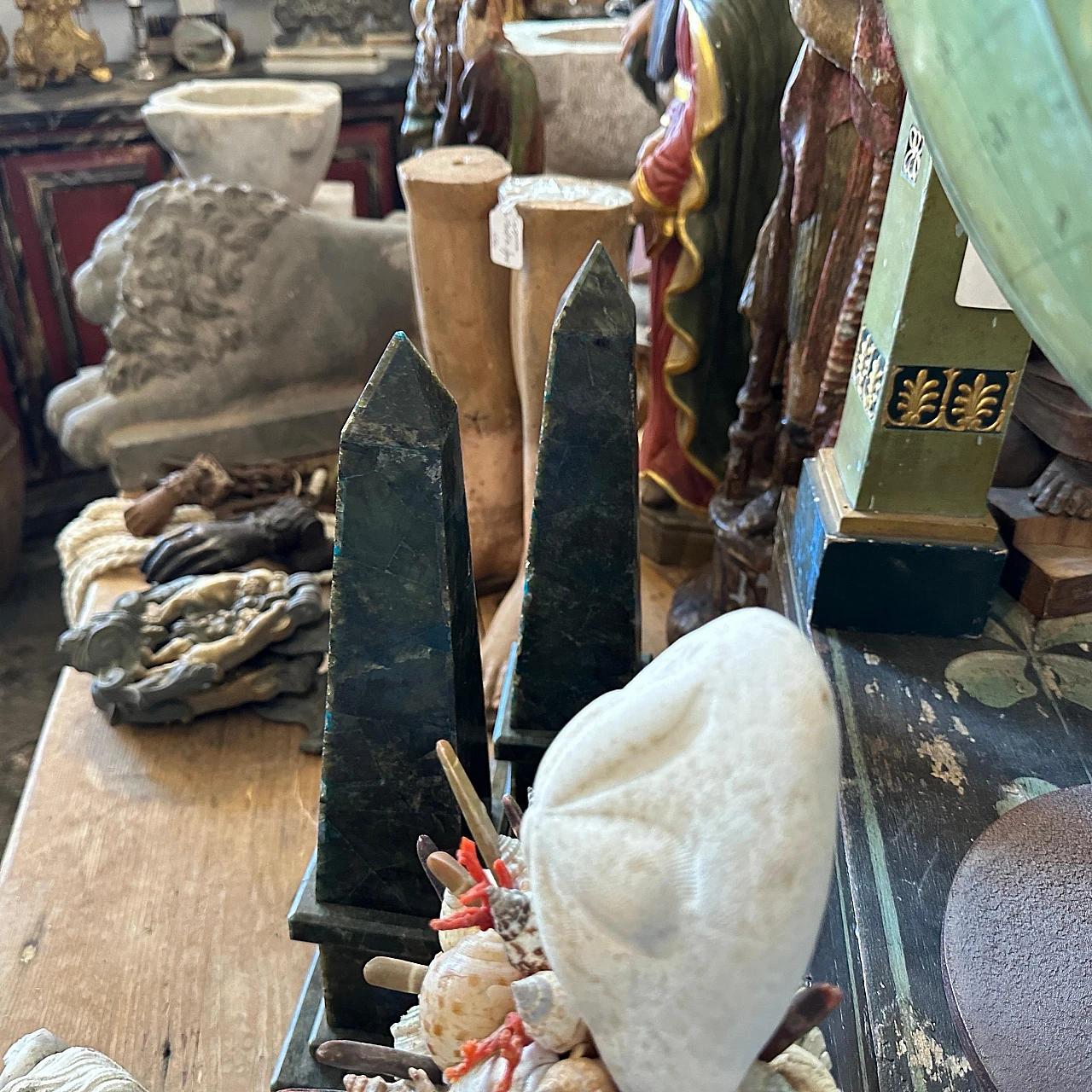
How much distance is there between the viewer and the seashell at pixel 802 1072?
43 centimetres

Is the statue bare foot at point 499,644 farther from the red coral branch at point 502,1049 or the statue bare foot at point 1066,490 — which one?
the red coral branch at point 502,1049

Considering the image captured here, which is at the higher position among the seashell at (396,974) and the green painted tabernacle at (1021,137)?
the green painted tabernacle at (1021,137)

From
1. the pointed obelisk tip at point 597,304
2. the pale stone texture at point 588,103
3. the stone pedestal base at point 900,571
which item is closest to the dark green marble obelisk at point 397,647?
the pointed obelisk tip at point 597,304

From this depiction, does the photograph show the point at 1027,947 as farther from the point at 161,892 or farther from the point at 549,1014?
the point at 161,892

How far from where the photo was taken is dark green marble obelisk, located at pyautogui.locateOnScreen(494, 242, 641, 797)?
0.64 meters

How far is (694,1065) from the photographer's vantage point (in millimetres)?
363

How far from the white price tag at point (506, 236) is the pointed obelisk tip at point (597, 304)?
52 centimetres

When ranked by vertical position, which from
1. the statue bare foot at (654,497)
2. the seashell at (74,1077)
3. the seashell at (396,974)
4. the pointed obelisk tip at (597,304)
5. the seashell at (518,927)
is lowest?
the statue bare foot at (654,497)

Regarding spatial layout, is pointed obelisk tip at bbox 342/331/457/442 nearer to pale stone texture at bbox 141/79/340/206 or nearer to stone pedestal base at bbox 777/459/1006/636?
stone pedestal base at bbox 777/459/1006/636

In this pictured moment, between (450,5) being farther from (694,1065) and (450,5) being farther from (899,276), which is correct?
(694,1065)

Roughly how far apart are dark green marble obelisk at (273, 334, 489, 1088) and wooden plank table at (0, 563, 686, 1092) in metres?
0.27

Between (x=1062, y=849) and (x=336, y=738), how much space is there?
0.46 metres

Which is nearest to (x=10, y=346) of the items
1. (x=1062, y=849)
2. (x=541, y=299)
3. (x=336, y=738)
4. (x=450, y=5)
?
(x=450, y=5)

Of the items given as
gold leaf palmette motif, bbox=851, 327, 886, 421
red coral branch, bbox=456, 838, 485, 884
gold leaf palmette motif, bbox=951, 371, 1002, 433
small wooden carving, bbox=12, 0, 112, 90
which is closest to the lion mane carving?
small wooden carving, bbox=12, 0, 112, 90
